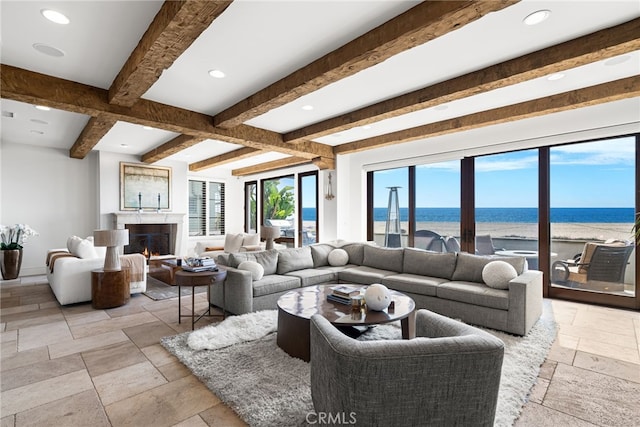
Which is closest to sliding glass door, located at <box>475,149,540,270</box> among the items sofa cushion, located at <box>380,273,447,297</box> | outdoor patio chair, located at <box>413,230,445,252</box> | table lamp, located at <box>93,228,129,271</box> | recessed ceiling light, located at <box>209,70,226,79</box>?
outdoor patio chair, located at <box>413,230,445,252</box>

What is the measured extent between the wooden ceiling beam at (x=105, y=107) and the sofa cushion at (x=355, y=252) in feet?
7.07

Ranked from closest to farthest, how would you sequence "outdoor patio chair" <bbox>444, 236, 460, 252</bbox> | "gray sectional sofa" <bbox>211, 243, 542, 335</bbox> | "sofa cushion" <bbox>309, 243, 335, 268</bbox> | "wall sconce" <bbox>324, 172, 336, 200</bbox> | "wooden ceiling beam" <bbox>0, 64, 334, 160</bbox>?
"wooden ceiling beam" <bbox>0, 64, 334, 160</bbox>, "gray sectional sofa" <bbox>211, 243, 542, 335</bbox>, "sofa cushion" <bbox>309, 243, 335, 268</bbox>, "outdoor patio chair" <bbox>444, 236, 460, 252</bbox>, "wall sconce" <bbox>324, 172, 336, 200</bbox>

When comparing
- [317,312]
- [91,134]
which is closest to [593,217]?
[317,312]

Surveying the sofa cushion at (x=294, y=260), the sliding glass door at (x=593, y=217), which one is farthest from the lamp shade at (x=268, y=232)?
→ the sliding glass door at (x=593, y=217)

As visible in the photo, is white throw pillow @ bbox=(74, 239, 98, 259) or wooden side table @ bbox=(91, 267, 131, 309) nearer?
wooden side table @ bbox=(91, 267, 131, 309)

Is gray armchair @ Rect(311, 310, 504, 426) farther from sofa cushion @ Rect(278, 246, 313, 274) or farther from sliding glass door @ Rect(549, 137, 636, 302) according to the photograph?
sliding glass door @ Rect(549, 137, 636, 302)

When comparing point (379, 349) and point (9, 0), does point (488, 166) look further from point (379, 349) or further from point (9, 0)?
point (9, 0)

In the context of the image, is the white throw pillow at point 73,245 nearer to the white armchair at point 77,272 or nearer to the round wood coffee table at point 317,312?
the white armchair at point 77,272

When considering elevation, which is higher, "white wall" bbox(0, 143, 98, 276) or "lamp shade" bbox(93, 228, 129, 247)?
"white wall" bbox(0, 143, 98, 276)

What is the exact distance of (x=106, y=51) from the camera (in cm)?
279

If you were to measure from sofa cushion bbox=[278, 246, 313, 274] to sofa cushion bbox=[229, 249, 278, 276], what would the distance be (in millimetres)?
86

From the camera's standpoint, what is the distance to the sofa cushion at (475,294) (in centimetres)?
332

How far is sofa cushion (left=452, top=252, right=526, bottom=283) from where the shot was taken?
3742mm

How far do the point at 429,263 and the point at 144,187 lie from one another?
663cm
